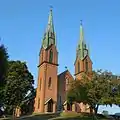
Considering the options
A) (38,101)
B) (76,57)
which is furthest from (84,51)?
(38,101)

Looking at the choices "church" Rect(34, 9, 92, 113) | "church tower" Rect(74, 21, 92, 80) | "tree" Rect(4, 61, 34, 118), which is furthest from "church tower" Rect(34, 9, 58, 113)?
"church tower" Rect(74, 21, 92, 80)

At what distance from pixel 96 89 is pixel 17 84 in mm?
17000

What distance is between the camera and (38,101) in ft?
200

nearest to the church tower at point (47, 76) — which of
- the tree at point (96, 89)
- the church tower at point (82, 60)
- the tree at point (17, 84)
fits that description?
the tree at point (17, 84)

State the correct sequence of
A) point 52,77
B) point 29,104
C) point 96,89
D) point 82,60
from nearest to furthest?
point 96,89 → point 52,77 → point 29,104 → point 82,60

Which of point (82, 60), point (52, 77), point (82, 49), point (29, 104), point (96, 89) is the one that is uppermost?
point (82, 49)

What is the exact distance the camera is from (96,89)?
45.1 metres

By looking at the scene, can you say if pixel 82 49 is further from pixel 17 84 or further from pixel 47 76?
pixel 17 84

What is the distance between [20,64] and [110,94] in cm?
2167

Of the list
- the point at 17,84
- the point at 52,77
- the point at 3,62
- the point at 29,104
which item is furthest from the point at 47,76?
the point at 3,62

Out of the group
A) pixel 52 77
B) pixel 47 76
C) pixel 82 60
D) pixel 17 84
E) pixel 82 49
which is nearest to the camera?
pixel 17 84

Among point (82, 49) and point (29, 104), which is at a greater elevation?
point (82, 49)

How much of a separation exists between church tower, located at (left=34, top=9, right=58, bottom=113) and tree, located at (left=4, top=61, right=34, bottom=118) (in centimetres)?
308

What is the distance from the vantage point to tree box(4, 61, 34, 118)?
52.2 meters
